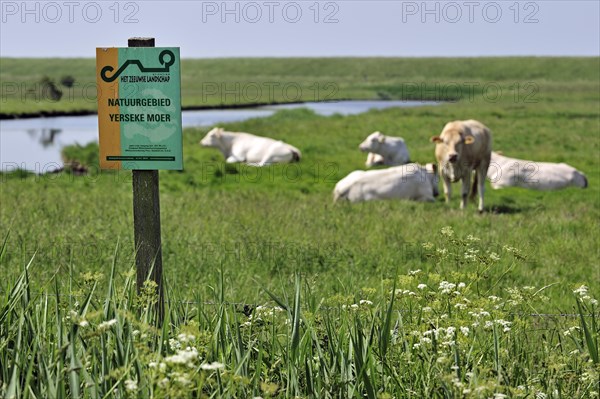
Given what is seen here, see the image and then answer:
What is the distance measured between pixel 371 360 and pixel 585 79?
13123cm

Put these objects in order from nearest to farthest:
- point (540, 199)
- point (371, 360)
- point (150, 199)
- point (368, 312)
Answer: point (371, 360), point (368, 312), point (150, 199), point (540, 199)

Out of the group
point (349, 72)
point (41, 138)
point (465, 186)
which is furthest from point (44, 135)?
point (349, 72)

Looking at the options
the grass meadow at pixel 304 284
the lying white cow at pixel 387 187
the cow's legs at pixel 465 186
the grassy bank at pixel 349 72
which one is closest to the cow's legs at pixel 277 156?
the grass meadow at pixel 304 284

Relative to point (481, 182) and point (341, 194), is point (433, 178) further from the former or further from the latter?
point (341, 194)

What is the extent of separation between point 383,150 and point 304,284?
45.1 feet

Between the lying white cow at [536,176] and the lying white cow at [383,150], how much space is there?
137 inches

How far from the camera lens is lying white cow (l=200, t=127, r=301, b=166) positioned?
2078cm

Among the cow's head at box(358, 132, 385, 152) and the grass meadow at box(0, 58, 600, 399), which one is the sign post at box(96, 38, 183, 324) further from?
the cow's head at box(358, 132, 385, 152)

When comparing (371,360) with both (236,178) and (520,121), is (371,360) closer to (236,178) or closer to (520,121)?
(236,178)

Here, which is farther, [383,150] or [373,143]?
[383,150]

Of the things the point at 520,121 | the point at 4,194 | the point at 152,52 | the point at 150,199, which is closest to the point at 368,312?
the point at 150,199

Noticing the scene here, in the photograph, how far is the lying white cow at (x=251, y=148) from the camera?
20.8m

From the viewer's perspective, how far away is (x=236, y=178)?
59.3 feet

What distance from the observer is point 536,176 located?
1753cm
